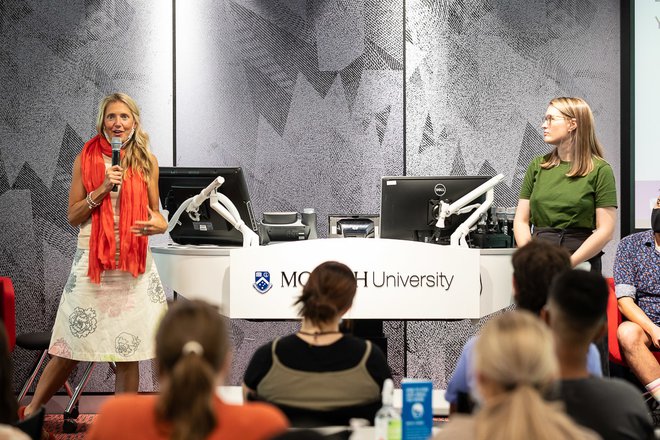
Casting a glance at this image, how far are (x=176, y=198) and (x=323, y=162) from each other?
1.47 metres

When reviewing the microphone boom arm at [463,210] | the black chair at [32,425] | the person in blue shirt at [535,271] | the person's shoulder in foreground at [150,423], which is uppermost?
the microphone boom arm at [463,210]

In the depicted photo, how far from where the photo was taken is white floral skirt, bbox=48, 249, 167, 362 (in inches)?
164

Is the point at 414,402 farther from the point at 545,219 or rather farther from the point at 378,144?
the point at 378,144

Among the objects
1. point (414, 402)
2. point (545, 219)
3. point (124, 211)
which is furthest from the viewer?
point (545, 219)

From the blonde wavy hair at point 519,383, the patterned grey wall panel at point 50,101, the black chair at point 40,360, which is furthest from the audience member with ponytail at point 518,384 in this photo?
the patterned grey wall panel at point 50,101

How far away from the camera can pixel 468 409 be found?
2.56 metres

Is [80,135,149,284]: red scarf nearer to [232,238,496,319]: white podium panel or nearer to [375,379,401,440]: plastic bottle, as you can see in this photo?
[232,238,496,319]: white podium panel

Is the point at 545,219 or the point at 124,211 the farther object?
the point at 545,219

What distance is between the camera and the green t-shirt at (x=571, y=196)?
14.5ft

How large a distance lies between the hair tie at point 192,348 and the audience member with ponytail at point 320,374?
0.81 m

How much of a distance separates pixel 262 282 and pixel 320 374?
1488mm

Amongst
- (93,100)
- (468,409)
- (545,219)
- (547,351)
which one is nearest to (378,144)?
(545,219)

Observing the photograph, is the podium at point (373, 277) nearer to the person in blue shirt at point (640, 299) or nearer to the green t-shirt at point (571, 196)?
the green t-shirt at point (571, 196)

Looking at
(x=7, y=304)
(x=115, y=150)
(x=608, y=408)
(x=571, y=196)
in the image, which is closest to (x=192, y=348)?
(x=608, y=408)
